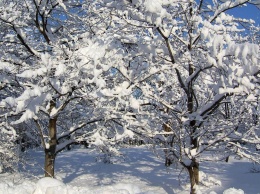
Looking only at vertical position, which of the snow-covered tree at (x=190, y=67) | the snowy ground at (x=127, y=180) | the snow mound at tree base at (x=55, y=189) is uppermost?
the snow-covered tree at (x=190, y=67)

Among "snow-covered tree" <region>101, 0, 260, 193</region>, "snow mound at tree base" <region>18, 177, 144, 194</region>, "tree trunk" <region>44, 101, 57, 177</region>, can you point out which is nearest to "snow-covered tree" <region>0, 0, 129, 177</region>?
"tree trunk" <region>44, 101, 57, 177</region>

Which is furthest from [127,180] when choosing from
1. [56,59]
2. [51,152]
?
[56,59]

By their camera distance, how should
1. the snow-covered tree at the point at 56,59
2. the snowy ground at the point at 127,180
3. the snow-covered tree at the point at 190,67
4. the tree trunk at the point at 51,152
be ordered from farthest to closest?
the tree trunk at the point at 51,152
the snow-covered tree at the point at 56,59
the snowy ground at the point at 127,180
the snow-covered tree at the point at 190,67

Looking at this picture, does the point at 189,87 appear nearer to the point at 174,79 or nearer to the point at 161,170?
the point at 174,79

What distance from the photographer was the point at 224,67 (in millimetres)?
3615

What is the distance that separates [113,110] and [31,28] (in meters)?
3.39

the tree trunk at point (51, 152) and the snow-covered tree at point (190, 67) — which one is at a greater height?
the snow-covered tree at point (190, 67)

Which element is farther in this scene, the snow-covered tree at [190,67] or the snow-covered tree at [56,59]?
the snow-covered tree at [56,59]

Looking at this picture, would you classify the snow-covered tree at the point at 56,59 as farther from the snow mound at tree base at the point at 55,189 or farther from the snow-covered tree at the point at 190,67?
→ the snow mound at tree base at the point at 55,189

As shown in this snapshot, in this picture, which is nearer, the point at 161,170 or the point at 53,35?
the point at 53,35

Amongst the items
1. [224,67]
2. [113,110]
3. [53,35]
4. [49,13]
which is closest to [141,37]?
[113,110]

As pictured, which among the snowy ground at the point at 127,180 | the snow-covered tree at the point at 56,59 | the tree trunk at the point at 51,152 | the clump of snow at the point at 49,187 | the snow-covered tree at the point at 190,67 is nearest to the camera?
the snow-covered tree at the point at 190,67

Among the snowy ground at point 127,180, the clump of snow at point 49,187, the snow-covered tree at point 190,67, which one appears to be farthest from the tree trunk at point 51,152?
the clump of snow at point 49,187

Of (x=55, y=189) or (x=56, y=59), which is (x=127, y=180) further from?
(x=55, y=189)
